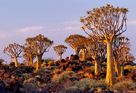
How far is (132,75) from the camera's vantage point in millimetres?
16734

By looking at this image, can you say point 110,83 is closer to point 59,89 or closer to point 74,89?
point 74,89

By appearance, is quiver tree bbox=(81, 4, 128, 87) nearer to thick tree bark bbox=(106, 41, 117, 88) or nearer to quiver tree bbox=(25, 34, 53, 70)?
thick tree bark bbox=(106, 41, 117, 88)

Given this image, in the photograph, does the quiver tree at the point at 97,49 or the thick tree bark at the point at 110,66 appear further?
the quiver tree at the point at 97,49

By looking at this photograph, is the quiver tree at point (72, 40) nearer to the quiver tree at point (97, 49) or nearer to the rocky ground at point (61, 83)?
the rocky ground at point (61, 83)

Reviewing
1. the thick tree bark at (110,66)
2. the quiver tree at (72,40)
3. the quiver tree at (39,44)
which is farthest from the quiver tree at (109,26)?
the quiver tree at (72,40)

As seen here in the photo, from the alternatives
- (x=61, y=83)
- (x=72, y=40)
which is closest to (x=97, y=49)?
(x=61, y=83)

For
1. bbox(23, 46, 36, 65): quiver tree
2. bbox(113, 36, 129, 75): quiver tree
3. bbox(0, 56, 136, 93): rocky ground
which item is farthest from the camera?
bbox(23, 46, 36, 65): quiver tree

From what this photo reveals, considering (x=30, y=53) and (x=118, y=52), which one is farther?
(x=30, y=53)

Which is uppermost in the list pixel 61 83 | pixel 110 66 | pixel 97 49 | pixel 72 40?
pixel 72 40

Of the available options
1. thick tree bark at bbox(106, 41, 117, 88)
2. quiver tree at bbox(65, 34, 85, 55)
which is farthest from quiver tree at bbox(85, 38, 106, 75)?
quiver tree at bbox(65, 34, 85, 55)

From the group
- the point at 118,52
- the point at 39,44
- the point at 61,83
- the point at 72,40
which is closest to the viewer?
the point at 61,83

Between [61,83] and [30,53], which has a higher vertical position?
[30,53]

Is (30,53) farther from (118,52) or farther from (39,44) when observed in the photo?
(118,52)

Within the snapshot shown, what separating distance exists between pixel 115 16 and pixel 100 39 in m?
2.30
